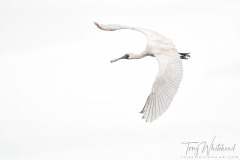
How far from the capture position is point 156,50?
28.1m

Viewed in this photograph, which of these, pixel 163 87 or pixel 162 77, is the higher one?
pixel 162 77

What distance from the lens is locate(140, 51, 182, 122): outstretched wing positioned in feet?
84.7

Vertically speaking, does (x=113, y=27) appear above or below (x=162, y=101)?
above

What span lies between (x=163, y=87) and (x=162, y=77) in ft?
0.93

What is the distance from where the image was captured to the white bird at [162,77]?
25859mm

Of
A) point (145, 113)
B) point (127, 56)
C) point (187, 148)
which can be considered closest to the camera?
point (145, 113)

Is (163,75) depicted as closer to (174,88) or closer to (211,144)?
(174,88)

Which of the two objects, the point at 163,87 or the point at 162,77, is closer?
the point at 163,87

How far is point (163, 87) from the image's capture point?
2631cm

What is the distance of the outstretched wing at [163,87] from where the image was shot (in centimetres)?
2581

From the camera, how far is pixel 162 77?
26.5 m

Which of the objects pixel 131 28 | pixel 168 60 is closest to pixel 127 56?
pixel 131 28

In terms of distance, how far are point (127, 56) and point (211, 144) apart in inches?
114

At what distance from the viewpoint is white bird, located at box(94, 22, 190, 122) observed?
25.9 meters
